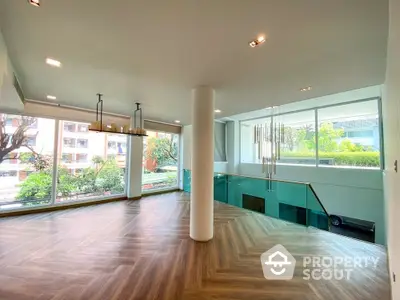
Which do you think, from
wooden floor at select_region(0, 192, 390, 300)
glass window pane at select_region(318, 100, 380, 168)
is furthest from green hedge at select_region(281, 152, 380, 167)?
wooden floor at select_region(0, 192, 390, 300)

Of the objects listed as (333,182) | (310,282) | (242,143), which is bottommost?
(310,282)

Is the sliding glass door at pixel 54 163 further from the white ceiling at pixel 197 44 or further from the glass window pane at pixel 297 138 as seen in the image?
the glass window pane at pixel 297 138

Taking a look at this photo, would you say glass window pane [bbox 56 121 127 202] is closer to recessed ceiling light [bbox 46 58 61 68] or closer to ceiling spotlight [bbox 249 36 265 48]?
recessed ceiling light [bbox 46 58 61 68]

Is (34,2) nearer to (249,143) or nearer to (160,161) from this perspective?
(160,161)

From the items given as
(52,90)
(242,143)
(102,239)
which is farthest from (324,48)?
(242,143)

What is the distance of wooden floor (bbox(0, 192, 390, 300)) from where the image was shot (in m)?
2.15

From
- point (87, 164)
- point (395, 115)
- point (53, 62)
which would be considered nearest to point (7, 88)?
point (53, 62)

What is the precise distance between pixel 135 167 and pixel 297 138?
624 centimetres

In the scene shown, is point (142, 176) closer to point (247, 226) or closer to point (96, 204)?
point (96, 204)

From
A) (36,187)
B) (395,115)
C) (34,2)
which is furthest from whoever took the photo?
(36,187)

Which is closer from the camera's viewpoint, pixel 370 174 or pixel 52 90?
pixel 52 90

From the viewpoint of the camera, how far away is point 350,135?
661cm

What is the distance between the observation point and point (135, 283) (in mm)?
2279

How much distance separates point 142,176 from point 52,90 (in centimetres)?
383
